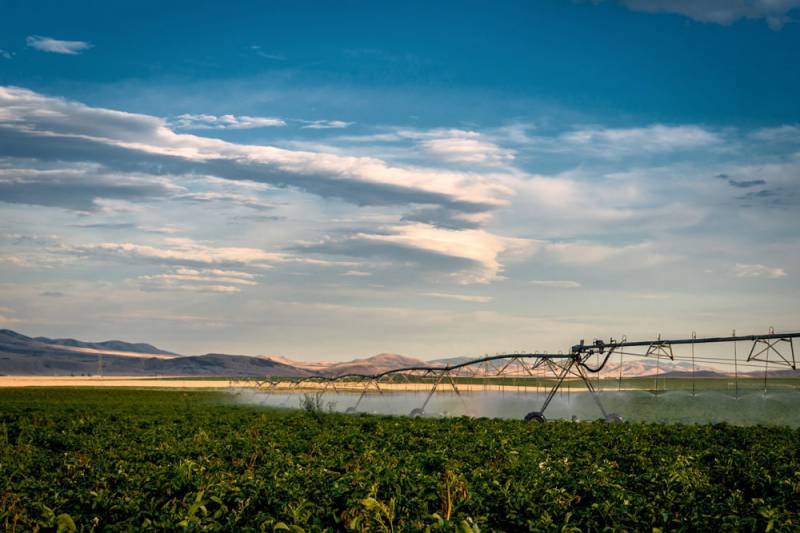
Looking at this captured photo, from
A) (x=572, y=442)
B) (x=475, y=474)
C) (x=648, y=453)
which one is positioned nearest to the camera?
(x=475, y=474)

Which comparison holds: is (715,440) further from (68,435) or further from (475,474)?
(68,435)

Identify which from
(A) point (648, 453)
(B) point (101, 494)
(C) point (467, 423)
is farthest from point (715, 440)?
(B) point (101, 494)

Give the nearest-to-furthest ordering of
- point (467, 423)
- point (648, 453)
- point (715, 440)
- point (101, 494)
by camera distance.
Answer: point (101, 494), point (648, 453), point (715, 440), point (467, 423)

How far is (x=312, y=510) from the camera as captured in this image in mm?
12695

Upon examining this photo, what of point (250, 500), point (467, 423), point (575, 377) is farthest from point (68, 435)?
point (575, 377)

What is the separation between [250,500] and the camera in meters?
13.1

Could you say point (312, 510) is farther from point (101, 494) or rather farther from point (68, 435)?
point (68, 435)

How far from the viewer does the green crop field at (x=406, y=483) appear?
40.1 ft

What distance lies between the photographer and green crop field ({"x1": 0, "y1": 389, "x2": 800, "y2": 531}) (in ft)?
40.1

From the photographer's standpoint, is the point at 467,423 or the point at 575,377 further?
the point at 575,377

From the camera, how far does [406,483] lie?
14.5m

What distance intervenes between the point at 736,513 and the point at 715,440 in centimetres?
1529

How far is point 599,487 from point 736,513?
8.89ft

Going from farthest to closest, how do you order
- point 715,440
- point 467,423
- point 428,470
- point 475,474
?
1. point 467,423
2. point 715,440
3. point 428,470
4. point 475,474
